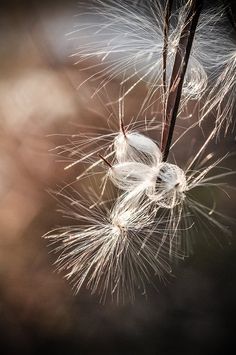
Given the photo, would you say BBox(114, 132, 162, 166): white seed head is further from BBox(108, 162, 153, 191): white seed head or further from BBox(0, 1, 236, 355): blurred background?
BBox(0, 1, 236, 355): blurred background

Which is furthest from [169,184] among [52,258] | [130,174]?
[52,258]

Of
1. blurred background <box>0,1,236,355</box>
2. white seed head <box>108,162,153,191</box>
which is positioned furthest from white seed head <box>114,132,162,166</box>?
blurred background <box>0,1,236,355</box>

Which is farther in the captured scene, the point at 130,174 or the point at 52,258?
the point at 52,258

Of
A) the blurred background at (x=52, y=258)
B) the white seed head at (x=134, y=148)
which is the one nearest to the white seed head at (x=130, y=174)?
the white seed head at (x=134, y=148)

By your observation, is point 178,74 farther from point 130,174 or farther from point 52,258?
point 52,258

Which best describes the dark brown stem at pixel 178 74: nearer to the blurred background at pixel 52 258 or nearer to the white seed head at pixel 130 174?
the white seed head at pixel 130 174

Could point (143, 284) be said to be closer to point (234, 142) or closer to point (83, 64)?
point (234, 142)
